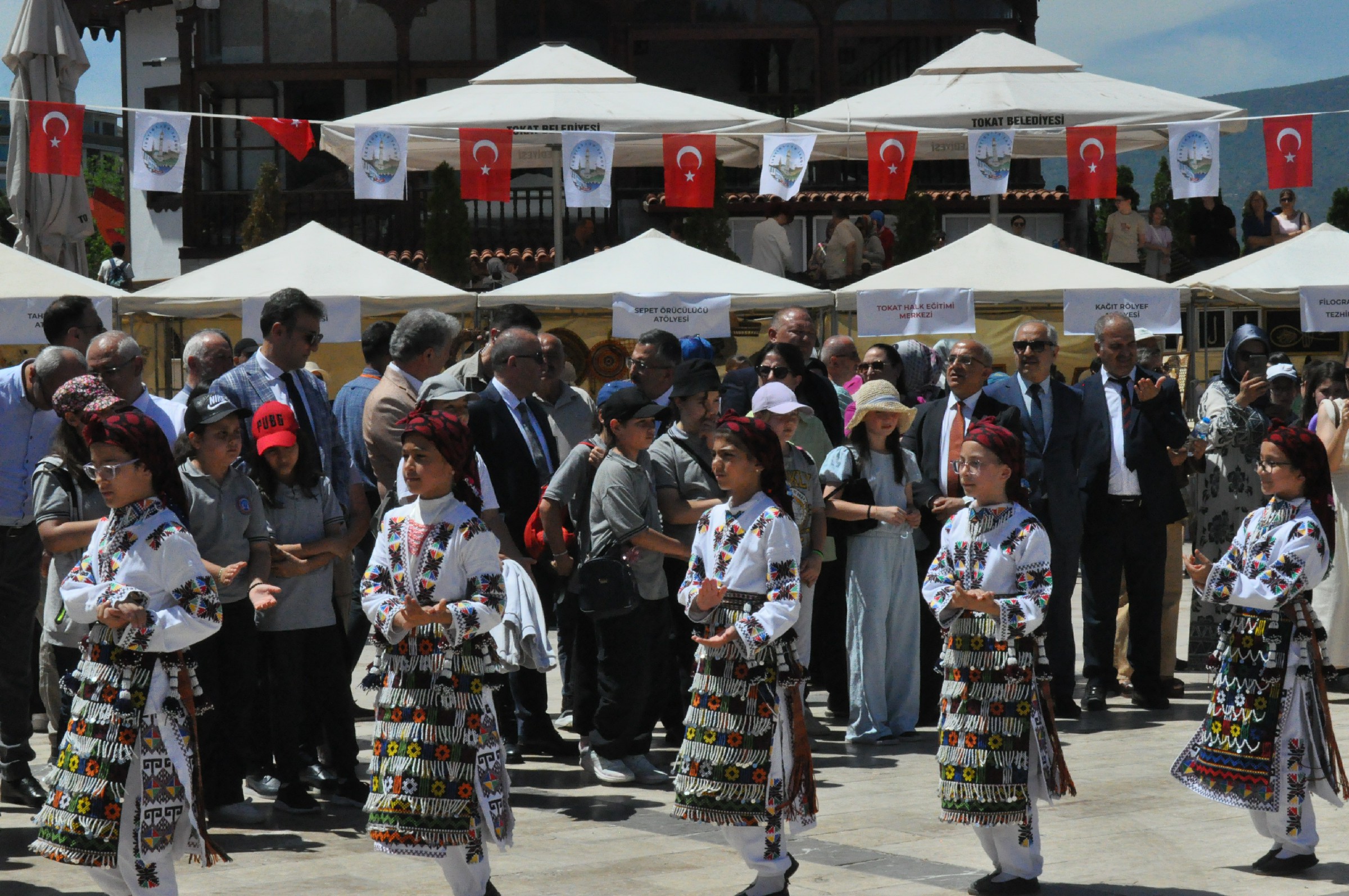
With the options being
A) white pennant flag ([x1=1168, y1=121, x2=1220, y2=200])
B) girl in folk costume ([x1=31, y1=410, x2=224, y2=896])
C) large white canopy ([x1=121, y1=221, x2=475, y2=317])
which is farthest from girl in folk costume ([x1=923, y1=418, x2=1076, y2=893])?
white pennant flag ([x1=1168, y1=121, x2=1220, y2=200])

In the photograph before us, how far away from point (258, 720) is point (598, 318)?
7424 millimetres

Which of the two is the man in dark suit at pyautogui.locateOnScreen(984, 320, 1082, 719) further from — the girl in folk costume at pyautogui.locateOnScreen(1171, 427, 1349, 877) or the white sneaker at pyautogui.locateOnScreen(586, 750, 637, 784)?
the girl in folk costume at pyautogui.locateOnScreen(1171, 427, 1349, 877)

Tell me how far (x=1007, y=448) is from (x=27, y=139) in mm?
13025

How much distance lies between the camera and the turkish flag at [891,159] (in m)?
14.5

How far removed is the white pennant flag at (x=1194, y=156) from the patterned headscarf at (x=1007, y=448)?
935cm

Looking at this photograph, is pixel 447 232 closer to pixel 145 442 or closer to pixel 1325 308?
pixel 1325 308

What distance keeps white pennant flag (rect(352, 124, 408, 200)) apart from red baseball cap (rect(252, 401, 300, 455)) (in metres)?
7.17

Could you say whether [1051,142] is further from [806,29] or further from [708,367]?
[806,29]

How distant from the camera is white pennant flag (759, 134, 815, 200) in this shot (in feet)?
46.9

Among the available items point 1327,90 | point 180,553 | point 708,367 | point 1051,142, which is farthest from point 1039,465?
point 1327,90

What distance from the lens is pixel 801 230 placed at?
24859 mm

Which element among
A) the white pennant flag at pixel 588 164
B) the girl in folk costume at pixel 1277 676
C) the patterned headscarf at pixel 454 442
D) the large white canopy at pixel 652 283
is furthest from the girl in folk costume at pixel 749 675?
the white pennant flag at pixel 588 164

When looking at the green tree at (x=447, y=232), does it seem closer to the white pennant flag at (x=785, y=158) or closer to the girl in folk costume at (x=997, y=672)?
the white pennant flag at (x=785, y=158)

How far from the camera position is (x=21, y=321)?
1123 centimetres
